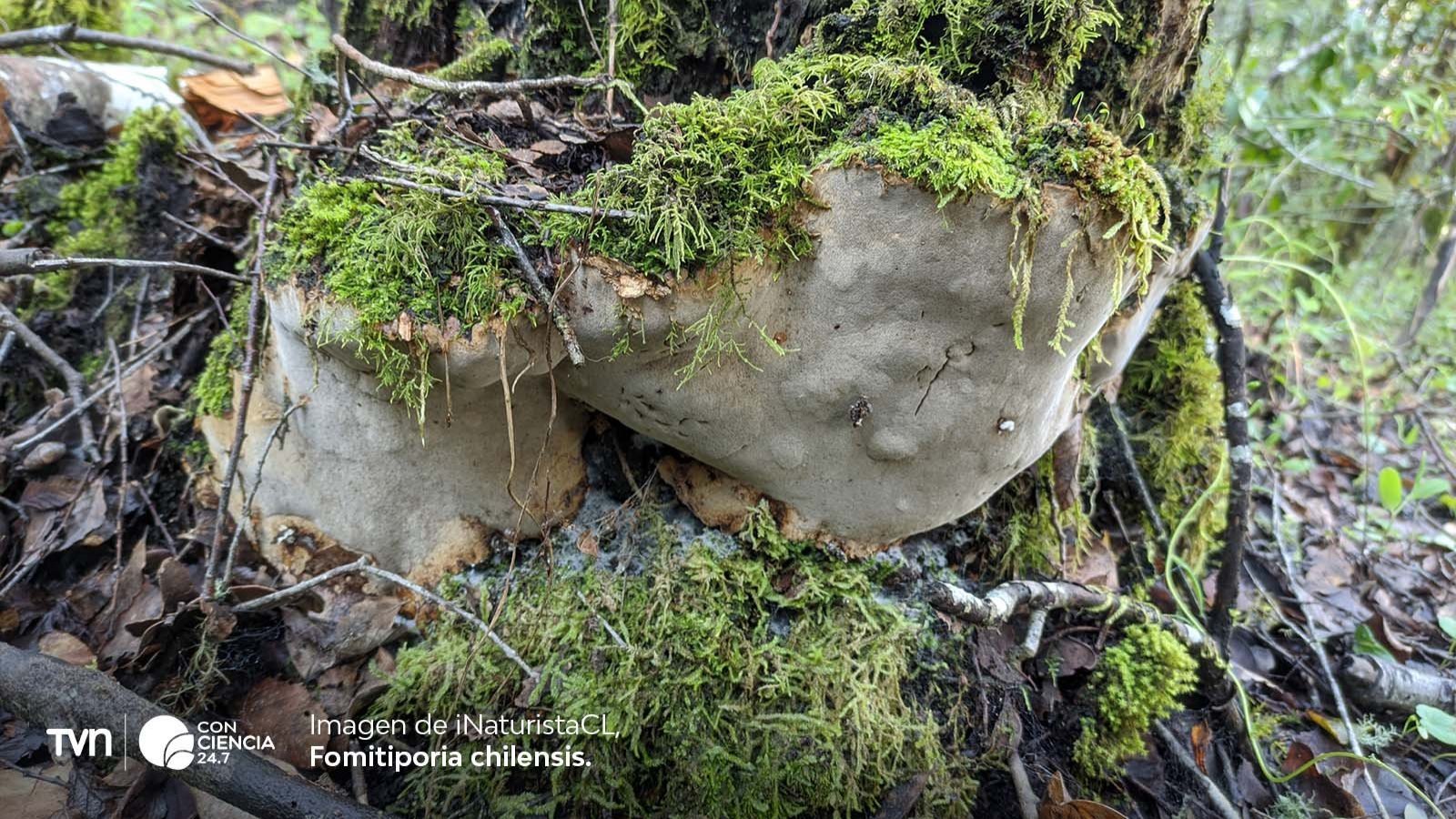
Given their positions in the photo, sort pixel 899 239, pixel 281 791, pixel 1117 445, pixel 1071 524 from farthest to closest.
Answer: pixel 1117 445
pixel 1071 524
pixel 899 239
pixel 281 791

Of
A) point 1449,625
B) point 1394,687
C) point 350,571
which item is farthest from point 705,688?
point 1449,625

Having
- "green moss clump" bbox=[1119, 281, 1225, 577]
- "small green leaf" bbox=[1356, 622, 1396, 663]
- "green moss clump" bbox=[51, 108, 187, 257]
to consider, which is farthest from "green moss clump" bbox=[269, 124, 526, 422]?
"small green leaf" bbox=[1356, 622, 1396, 663]

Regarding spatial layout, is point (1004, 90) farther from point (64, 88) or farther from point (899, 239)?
point (64, 88)

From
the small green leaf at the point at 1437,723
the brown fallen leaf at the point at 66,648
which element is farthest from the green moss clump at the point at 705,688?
the small green leaf at the point at 1437,723

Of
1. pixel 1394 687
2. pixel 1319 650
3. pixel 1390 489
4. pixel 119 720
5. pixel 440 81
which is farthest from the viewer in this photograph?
pixel 1390 489

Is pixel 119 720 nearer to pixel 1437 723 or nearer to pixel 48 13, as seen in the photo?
pixel 1437 723

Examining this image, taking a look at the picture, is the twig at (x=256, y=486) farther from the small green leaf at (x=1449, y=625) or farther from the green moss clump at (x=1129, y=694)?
the small green leaf at (x=1449, y=625)

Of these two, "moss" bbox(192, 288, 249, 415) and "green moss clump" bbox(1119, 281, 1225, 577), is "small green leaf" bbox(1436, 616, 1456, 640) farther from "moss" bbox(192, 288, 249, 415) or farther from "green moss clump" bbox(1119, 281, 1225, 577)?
"moss" bbox(192, 288, 249, 415)

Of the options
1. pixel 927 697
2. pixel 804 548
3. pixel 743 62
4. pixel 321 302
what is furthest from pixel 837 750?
pixel 743 62
